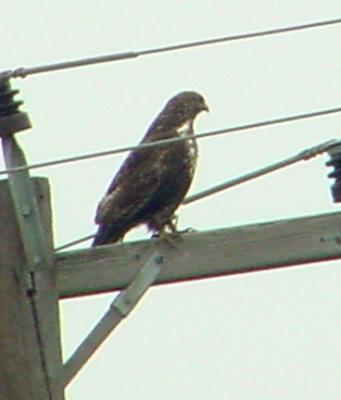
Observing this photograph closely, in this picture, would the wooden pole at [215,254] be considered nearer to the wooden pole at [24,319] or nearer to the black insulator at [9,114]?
the wooden pole at [24,319]

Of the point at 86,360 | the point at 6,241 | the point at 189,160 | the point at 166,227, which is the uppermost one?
the point at 189,160

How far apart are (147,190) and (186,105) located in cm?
176

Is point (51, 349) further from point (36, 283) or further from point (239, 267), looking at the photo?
point (239, 267)

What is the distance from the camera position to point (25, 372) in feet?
21.5

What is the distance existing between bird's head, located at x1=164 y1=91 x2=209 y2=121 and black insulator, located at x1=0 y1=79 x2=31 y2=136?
402 cm

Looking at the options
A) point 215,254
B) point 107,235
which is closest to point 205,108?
point 107,235

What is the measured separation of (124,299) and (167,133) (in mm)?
3959

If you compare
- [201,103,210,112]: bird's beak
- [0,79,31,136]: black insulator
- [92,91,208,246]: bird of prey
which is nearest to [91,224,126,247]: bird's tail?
[92,91,208,246]: bird of prey

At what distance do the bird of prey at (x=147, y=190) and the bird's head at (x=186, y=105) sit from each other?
0.41 metres

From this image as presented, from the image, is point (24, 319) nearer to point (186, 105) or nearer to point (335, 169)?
point (335, 169)

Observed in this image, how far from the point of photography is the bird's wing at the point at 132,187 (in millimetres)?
8711

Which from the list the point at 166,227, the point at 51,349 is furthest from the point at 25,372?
the point at 166,227

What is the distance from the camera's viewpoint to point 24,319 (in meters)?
6.57

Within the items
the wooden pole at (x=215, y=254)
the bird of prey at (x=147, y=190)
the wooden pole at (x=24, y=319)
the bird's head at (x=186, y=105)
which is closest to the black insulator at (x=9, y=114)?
the wooden pole at (x=24, y=319)
